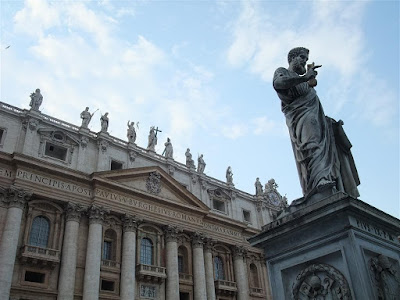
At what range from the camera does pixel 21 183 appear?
78.3 feet

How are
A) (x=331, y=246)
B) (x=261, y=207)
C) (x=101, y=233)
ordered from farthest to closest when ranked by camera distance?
(x=261, y=207)
(x=101, y=233)
(x=331, y=246)

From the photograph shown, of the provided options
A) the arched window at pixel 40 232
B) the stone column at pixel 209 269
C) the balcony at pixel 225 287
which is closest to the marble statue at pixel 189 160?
the stone column at pixel 209 269

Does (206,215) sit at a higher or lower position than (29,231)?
higher

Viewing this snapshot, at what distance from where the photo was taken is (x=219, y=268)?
33.2 m

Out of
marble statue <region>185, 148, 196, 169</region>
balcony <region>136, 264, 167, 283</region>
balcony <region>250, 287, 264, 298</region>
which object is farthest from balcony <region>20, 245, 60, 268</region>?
balcony <region>250, 287, 264, 298</region>

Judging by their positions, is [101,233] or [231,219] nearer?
[101,233]

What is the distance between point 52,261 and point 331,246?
2120 centimetres

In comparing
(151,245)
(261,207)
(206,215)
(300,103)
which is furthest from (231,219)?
(300,103)

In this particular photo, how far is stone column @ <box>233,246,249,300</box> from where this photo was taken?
3222 centimetres

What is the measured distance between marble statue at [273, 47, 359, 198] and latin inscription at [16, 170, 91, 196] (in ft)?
68.9

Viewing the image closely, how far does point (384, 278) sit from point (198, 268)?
84.5 ft

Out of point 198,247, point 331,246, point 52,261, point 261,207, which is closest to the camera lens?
point 331,246

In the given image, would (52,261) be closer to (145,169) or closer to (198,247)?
(145,169)

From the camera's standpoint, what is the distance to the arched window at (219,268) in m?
32.6
